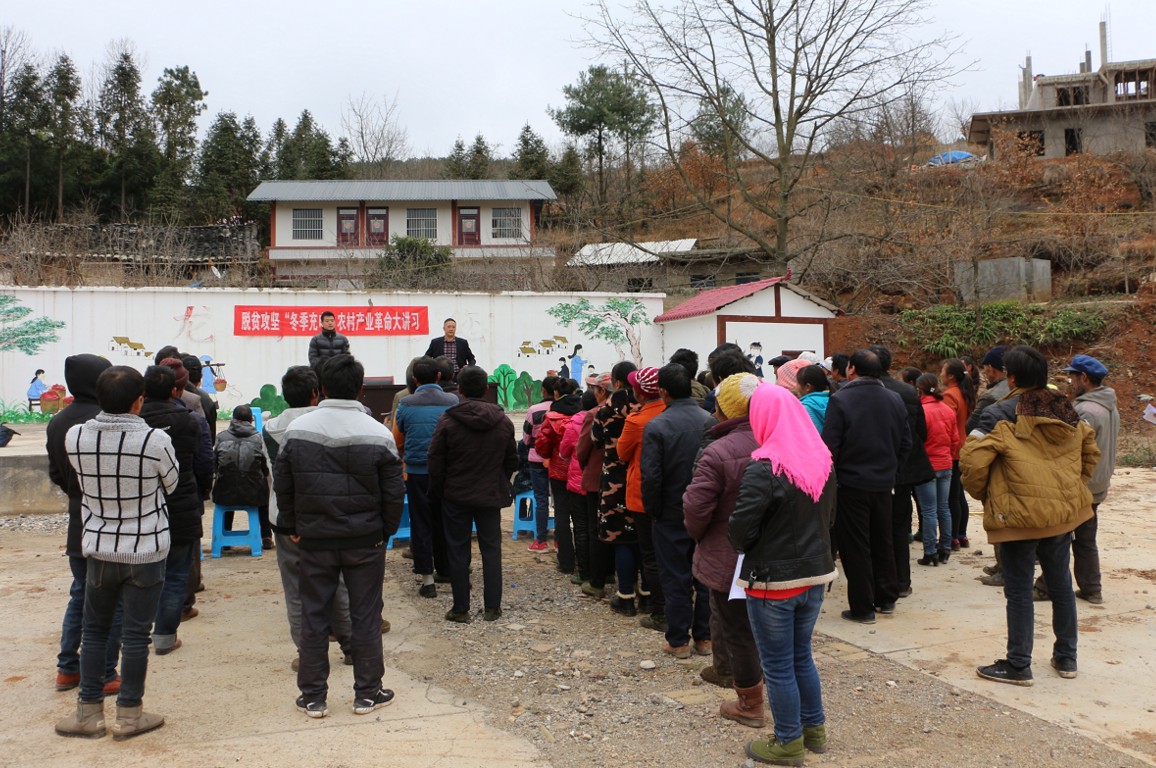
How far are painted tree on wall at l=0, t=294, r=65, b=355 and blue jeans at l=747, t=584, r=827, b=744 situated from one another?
55.5 ft

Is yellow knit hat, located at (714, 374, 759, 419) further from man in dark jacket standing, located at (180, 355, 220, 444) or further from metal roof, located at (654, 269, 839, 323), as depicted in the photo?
metal roof, located at (654, 269, 839, 323)

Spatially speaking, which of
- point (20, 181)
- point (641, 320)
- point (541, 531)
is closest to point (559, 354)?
point (641, 320)

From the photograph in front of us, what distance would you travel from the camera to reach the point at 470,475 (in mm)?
5449

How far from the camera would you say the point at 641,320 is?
18766mm

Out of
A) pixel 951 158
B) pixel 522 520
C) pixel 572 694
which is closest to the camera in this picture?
pixel 572 694

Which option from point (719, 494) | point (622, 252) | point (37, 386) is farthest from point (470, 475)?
point (622, 252)

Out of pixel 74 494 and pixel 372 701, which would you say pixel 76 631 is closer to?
pixel 74 494

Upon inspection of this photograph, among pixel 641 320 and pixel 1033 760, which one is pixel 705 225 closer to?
pixel 641 320

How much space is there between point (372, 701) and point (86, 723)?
4.16ft

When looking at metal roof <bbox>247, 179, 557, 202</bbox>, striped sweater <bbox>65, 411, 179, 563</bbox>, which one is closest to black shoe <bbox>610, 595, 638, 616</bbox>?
striped sweater <bbox>65, 411, 179, 563</bbox>

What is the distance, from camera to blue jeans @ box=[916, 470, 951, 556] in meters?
7.04

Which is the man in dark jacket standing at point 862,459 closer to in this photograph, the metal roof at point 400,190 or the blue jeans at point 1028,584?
the blue jeans at point 1028,584

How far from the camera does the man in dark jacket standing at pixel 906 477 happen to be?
6.28 metres

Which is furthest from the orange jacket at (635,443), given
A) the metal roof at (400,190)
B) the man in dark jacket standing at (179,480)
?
the metal roof at (400,190)
